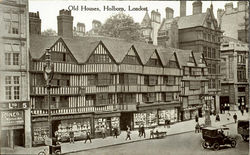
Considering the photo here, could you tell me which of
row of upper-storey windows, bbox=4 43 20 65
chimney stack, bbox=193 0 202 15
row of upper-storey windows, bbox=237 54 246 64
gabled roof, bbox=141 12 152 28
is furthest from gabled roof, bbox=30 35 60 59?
row of upper-storey windows, bbox=237 54 246 64

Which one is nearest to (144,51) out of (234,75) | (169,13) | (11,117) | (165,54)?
(165,54)

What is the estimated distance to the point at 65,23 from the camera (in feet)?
21.0

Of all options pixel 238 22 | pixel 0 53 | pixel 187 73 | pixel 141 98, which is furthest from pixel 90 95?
pixel 238 22

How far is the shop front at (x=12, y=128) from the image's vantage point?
6.05 metres

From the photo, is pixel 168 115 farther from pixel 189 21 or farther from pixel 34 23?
pixel 34 23

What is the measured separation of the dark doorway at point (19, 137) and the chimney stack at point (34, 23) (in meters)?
2.11

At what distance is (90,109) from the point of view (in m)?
7.20

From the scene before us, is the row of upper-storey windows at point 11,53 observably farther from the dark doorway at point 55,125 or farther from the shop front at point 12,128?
the dark doorway at point 55,125

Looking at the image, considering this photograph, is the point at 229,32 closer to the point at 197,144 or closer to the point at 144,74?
the point at 144,74

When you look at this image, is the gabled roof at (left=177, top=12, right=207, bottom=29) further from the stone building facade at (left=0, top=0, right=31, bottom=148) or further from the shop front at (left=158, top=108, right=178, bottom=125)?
the stone building facade at (left=0, top=0, right=31, bottom=148)

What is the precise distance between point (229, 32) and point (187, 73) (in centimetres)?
165

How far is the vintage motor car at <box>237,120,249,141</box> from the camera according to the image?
7869 mm

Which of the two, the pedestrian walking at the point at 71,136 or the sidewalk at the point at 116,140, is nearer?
the sidewalk at the point at 116,140

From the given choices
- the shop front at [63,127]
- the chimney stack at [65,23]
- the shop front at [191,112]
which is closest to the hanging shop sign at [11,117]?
the shop front at [63,127]
